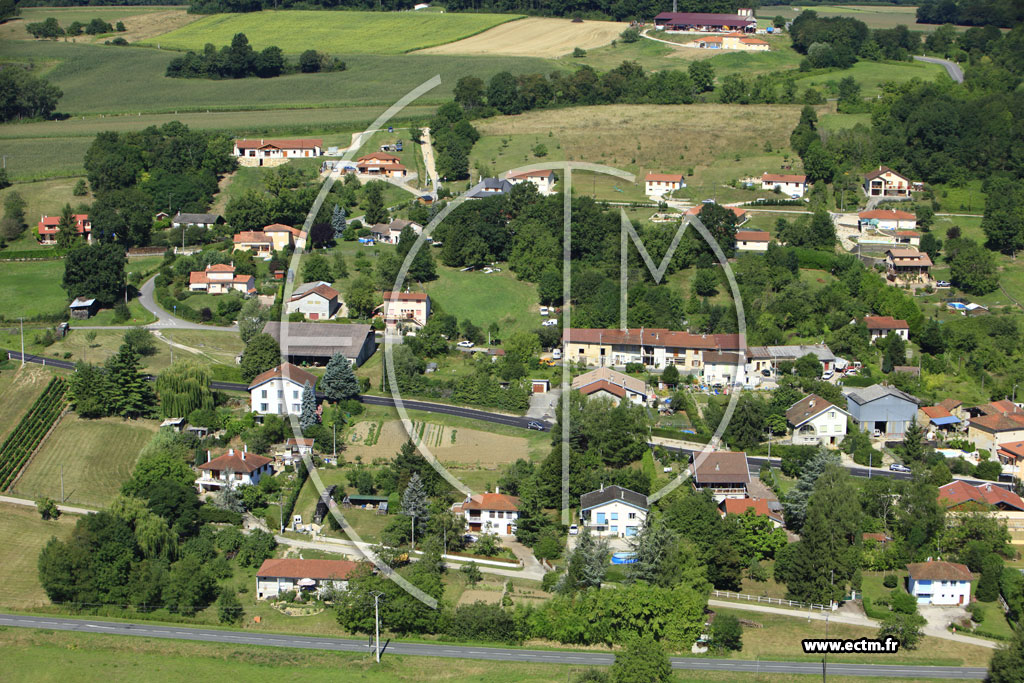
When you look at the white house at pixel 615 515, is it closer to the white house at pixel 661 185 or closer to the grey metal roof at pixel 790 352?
the grey metal roof at pixel 790 352

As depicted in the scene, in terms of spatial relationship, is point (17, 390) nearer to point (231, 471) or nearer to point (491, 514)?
point (231, 471)

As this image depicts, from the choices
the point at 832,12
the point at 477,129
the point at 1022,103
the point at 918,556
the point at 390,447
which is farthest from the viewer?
the point at 832,12

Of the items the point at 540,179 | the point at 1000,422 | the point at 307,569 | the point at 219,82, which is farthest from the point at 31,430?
the point at 219,82

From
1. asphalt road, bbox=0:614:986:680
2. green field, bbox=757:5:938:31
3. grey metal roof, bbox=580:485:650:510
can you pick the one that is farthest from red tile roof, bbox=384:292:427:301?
green field, bbox=757:5:938:31

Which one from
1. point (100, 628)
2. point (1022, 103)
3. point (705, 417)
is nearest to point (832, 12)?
point (1022, 103)

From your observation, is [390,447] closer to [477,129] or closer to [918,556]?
[918,556]

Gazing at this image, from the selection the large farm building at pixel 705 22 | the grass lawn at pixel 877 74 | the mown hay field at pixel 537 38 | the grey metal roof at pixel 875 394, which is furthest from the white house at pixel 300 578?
the large farm building at pixel 705 22
